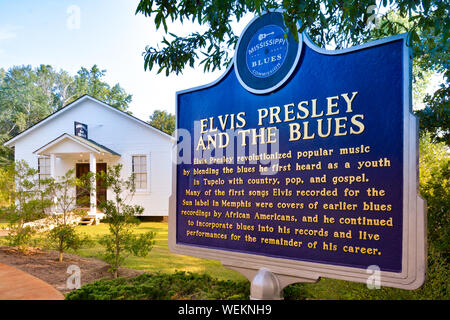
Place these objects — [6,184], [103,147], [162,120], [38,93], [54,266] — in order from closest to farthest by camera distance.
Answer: [54,266]
[6,184]
[103,147]
[38,93]
[162,120]

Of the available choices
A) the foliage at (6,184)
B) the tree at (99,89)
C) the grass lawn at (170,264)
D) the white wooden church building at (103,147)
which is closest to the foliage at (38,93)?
the tree at (99,89)

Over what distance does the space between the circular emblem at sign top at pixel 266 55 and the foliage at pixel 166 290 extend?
2.40 m

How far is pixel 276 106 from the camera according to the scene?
3.33 meters

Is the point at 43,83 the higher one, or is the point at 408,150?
the point at 43,83

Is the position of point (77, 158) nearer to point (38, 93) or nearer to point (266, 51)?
point (266, 51)

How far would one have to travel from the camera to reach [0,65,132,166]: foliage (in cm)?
2878

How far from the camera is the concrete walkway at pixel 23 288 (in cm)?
487

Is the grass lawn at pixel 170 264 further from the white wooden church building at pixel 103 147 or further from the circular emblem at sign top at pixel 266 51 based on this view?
the white wooden church building at pixel 103 147

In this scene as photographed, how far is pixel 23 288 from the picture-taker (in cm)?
534

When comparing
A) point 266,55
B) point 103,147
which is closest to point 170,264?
point 266,55

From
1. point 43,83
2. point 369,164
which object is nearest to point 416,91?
point 369,164

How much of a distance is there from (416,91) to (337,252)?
17680 mm

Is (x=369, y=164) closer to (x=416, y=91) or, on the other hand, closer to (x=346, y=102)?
(x=346, y=102)

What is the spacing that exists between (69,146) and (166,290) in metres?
13.2
